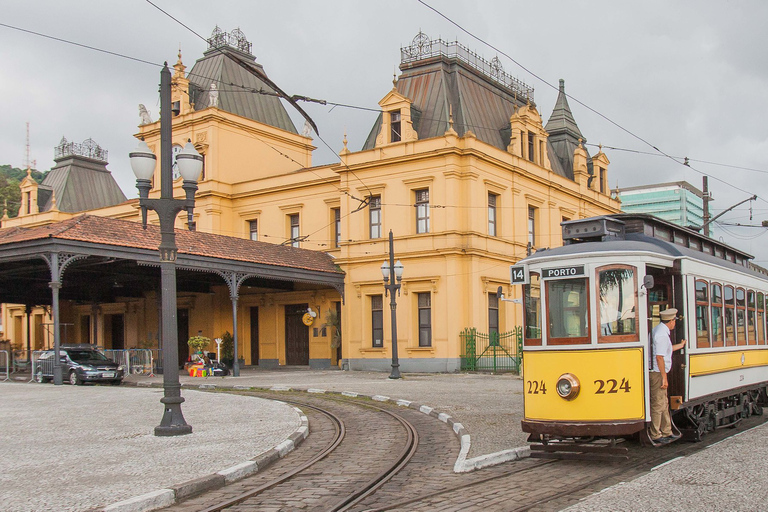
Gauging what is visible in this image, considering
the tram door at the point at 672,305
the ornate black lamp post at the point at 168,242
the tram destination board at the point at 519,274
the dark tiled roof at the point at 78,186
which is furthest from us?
the dark tiled roof at the point at 78,186

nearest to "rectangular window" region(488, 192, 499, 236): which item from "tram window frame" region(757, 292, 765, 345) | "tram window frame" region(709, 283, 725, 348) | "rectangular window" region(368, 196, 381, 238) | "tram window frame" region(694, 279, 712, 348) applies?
"rectangular window" region(368, 196, 381, 238)

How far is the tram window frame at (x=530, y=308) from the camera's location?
9.77 meters

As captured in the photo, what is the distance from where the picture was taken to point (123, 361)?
101ft

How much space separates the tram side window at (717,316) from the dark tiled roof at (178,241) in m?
19.3

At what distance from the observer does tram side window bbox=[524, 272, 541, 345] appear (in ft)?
32.0

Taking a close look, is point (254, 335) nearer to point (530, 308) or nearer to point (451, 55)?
point (451, 55)

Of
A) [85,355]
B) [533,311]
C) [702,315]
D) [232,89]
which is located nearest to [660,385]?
[533,311]

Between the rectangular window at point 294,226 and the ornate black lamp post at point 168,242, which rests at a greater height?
the rectangular window at point 294,226

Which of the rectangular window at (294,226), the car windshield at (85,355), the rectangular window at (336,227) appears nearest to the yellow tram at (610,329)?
the car windshield at (85,355)

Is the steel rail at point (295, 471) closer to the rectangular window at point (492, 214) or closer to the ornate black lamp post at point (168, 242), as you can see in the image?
the ornate black lamp post at point (168, 242)

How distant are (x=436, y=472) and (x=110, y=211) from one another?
38811 millimetres

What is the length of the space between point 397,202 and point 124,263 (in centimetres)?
1151

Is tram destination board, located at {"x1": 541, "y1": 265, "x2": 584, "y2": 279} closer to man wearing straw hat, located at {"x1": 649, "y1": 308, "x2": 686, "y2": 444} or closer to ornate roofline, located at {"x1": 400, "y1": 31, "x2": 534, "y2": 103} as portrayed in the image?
man wearing straw hat, located at {"x1": 649, "y1": 308, "x2": 686, "y2": 444}

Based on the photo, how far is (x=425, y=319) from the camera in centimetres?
3212
